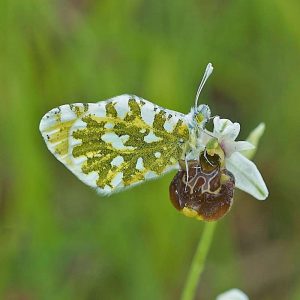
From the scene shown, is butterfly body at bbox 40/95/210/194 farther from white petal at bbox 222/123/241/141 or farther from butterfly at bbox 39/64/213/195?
white petal at bbox 222/123/241/141

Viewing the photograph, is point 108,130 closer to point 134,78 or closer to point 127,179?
point 127,179

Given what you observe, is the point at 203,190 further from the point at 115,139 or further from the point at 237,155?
the point at 115,139

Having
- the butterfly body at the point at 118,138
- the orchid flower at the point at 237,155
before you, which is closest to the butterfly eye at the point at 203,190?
the orchid flower at the point at 237,155

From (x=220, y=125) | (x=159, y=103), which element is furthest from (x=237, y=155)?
(x=159, y=103)

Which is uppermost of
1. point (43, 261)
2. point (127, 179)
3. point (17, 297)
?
point (127, 179)

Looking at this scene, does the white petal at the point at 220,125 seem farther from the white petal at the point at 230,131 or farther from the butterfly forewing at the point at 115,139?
the butterfly forewing at the point at 115,139

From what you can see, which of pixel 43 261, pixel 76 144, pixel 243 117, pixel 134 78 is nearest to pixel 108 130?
pixel 76 144
